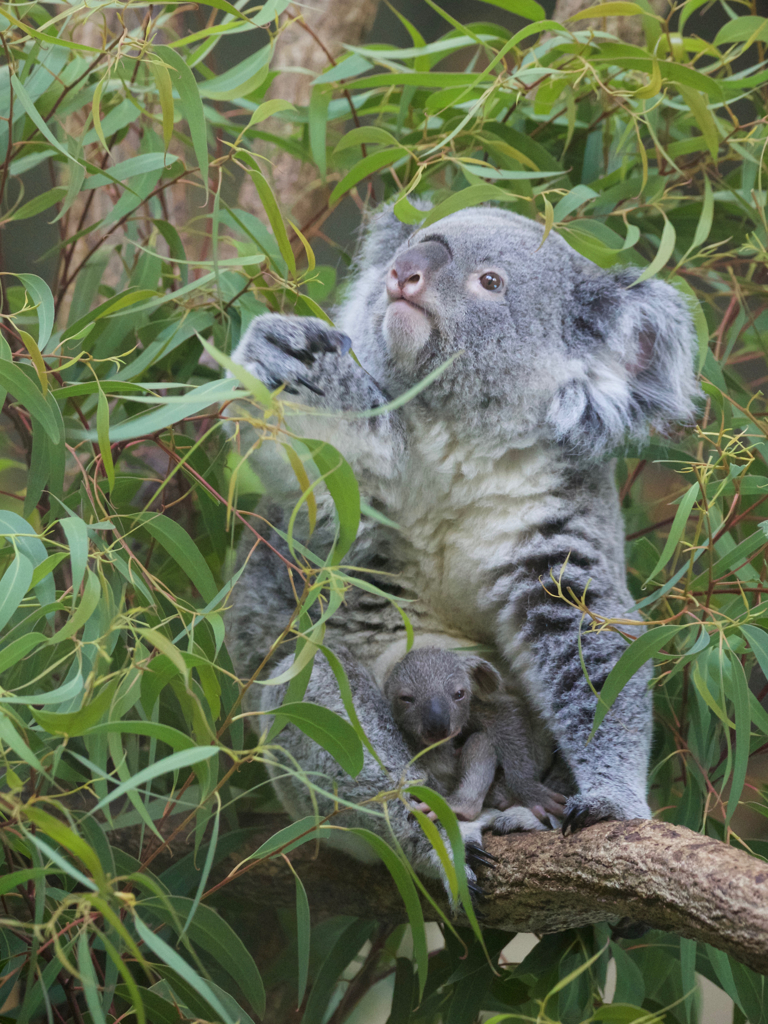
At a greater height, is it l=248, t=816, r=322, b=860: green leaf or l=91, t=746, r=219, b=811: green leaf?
A: l=91, t=746, r=219, b=811: green leaf

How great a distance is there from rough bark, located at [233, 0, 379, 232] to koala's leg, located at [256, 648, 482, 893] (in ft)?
5.14

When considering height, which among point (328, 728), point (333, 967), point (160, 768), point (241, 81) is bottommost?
point (333, 967)

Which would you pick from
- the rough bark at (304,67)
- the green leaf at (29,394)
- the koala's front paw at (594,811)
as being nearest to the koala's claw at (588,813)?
the koala's front paw at (594,811)

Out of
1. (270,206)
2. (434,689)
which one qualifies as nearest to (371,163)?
(270,206)

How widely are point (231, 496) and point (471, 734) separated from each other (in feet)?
3.34

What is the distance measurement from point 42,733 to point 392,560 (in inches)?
34.6

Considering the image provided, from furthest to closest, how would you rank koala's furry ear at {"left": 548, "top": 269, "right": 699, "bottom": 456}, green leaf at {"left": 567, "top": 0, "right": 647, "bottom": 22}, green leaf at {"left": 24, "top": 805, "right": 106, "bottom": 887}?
koala's furry ear at {"left": 548, "top": 269, "right": 699, "bottom": 456} → green leaf at {"left": 567, "top": 0, "right": 647, "bottom": 22} → green leaf at {"left": 24, "top": 805, "right": 106, "bottom": 887}

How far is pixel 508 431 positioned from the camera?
195 cm

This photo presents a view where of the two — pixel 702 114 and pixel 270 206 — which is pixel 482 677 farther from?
pixel 702 114

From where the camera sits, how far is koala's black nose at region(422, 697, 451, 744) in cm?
183

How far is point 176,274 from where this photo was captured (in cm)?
227

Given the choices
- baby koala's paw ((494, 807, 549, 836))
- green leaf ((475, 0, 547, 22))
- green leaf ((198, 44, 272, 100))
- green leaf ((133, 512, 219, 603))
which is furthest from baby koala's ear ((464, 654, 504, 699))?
green leaf ((475, 0, 547, 22))

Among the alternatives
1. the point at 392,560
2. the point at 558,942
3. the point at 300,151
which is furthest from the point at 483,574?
the point at 300,151

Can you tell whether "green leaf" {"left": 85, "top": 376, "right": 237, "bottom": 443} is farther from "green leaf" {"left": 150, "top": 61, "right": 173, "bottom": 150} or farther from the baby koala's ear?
the baby koala's ear
